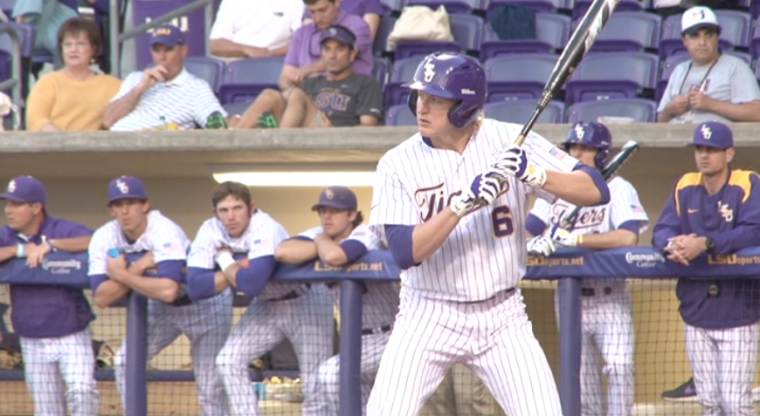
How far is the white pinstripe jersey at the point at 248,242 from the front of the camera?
20.4 ft

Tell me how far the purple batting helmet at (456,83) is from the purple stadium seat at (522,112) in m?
3.46

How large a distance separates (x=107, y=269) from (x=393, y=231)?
246cm

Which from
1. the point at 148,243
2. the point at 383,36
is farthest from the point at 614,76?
the point at 148,243

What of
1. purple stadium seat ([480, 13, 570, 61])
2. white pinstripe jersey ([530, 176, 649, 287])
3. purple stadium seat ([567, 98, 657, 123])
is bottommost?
white pinstripe jersey ([530, 176, 649, 287])

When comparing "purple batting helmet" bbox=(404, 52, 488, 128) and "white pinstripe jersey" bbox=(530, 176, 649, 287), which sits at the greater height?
"purple batting helmet" bbox=(404, 52, 488, 128)

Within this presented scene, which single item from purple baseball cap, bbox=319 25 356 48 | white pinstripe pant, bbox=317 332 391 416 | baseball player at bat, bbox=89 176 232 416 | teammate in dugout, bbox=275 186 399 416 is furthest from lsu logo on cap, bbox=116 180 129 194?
purple baseball cap, bbox=319 25 356 48

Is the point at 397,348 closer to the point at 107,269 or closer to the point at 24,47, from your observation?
the point at 107,269

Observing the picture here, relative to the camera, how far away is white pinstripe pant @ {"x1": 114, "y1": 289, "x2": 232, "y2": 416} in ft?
21.3

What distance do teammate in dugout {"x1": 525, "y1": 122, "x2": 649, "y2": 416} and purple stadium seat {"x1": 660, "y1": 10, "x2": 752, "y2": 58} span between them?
2363 millimetres

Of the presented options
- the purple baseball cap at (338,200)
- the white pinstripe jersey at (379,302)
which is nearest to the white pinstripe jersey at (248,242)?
the purple baseball cap at (338,200)

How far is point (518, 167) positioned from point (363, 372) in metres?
2.40

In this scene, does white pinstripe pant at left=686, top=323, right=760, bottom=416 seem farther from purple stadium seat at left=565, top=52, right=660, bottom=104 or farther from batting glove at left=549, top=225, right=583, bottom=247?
purple stadium seat at left=565, top=52, right=660, bottom=104

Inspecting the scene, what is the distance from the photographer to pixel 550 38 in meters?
8.72

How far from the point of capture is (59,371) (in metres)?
6.68
